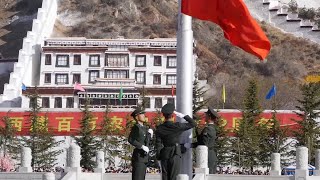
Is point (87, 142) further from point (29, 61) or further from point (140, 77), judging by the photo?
point (29, 61)

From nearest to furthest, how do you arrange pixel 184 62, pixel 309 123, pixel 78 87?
1. pixel 184 62
2. pixel 309 123
3. pixel 78 87

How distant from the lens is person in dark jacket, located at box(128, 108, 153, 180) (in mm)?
18906

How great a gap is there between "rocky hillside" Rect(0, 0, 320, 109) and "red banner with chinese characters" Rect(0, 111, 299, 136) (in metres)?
26.8

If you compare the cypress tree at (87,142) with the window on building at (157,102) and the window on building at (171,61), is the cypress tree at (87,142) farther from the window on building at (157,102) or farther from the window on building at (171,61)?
the window on building at (171,61)

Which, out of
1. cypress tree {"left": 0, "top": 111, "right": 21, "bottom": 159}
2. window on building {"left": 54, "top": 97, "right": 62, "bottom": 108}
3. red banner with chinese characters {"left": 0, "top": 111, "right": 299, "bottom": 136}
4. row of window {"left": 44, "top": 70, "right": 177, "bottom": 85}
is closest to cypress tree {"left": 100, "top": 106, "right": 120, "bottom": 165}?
red banner with chinese characters {"left": 0, "top": 111, "right": 299, "bottom": 136}

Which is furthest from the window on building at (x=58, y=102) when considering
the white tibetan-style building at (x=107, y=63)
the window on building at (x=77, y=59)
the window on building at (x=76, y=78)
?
the window on building at (x=77, y=59)

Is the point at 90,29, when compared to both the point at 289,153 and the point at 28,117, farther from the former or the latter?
the point at 289,153

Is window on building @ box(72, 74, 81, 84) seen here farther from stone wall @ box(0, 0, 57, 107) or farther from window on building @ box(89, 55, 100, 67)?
stone wall @ box(0, 0, 57, 107)

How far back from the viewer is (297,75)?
8406 cm

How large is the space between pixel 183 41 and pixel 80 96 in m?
56.2

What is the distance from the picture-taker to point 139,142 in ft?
62.4

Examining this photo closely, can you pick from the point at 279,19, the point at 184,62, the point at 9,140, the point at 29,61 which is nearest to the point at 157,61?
the point at 29,61

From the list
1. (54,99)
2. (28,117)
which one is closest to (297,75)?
(54,99)

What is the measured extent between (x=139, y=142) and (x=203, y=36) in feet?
235
